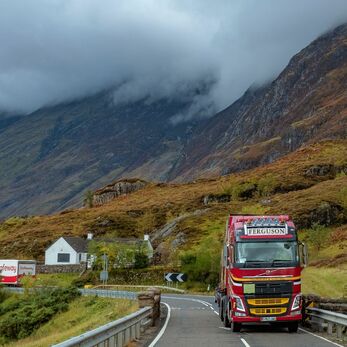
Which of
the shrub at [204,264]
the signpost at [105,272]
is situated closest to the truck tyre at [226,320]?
the signpost at [105,272]

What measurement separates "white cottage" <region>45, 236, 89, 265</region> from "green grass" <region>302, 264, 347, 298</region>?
62.7 meters

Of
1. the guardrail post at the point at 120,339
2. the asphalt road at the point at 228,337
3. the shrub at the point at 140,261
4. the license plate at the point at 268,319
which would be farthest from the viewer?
the shrub at the point at 140,261

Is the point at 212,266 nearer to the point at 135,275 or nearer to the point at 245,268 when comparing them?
the point at 135,275

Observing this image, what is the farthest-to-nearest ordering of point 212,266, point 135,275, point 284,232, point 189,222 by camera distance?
point 189,222, point 135,275, point 212,266, point 284,232

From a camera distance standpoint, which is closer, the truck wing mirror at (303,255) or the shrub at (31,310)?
the truck wing mirror at (303,255)

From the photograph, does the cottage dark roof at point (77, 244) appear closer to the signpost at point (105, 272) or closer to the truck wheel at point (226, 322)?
the signpost at point (105, 272)

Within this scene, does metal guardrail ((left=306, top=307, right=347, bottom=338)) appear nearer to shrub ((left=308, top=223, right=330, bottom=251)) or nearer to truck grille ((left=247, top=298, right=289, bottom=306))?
truck grille ((left=247, top=298, right=289, bottom=306))

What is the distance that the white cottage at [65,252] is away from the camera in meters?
108

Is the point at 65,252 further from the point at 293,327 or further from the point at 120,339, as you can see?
the point at 120,339

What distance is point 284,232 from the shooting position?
77.9 ft

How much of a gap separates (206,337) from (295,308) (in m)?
3.46

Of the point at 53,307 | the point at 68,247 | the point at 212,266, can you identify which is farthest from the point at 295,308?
the point at 68,247

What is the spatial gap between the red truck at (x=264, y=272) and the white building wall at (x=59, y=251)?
87006mm

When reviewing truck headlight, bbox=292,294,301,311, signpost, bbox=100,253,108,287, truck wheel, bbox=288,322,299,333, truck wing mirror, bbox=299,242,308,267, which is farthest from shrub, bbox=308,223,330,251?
truck headlight, bbox=292,294,301,311
